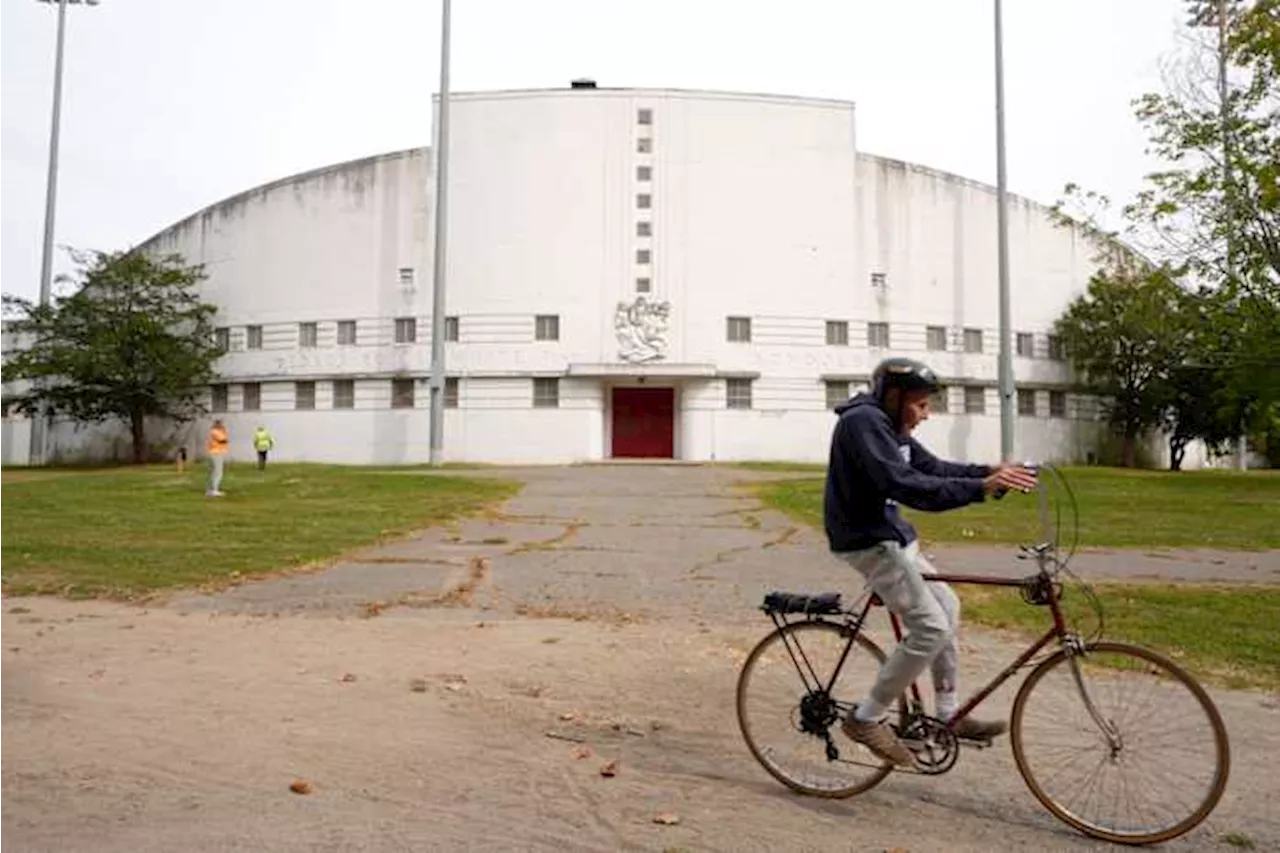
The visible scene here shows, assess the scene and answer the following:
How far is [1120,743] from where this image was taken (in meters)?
3.66

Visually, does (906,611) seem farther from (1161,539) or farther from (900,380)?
(1161,539)

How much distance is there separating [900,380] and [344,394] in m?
36.7

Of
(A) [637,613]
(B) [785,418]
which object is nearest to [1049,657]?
(A) [637,613]

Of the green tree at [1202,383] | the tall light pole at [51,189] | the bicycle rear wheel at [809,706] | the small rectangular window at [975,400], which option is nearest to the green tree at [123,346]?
the tall light pole at [51,189]

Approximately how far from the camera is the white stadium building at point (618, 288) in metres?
36.3

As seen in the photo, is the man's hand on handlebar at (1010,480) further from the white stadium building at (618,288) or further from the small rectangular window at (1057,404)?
the small rectangular window at (1057,404)

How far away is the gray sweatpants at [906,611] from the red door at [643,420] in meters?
33.6

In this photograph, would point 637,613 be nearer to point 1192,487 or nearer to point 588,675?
point 588,675

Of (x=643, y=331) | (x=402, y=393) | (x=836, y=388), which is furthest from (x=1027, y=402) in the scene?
(x=402, y=393)

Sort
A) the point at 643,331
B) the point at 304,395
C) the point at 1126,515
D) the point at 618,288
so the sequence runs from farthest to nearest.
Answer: the point at 304,395 < the point at 618,288 < the point at 643,331 < the point at 1126,515

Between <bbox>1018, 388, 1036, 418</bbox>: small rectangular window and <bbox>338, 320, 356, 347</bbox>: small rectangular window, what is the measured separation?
27644 mm

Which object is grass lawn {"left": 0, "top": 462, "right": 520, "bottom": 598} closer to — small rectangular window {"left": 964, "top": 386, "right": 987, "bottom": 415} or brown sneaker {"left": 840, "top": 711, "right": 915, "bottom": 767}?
brown sneaker {"left": 840, "top": 711, "right": 915, "bottom": 767}

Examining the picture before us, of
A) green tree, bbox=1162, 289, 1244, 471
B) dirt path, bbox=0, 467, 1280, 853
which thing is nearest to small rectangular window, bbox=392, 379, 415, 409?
green tree, bbox=1162, 289, 1244, 471

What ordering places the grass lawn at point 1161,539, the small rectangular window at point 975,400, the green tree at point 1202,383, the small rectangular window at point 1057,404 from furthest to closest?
the small rectangular window at point 1057,404 < the small rectangular window at point 975,400 < the green tree at point 1202,383 < the grass lawn at point 1161,539
